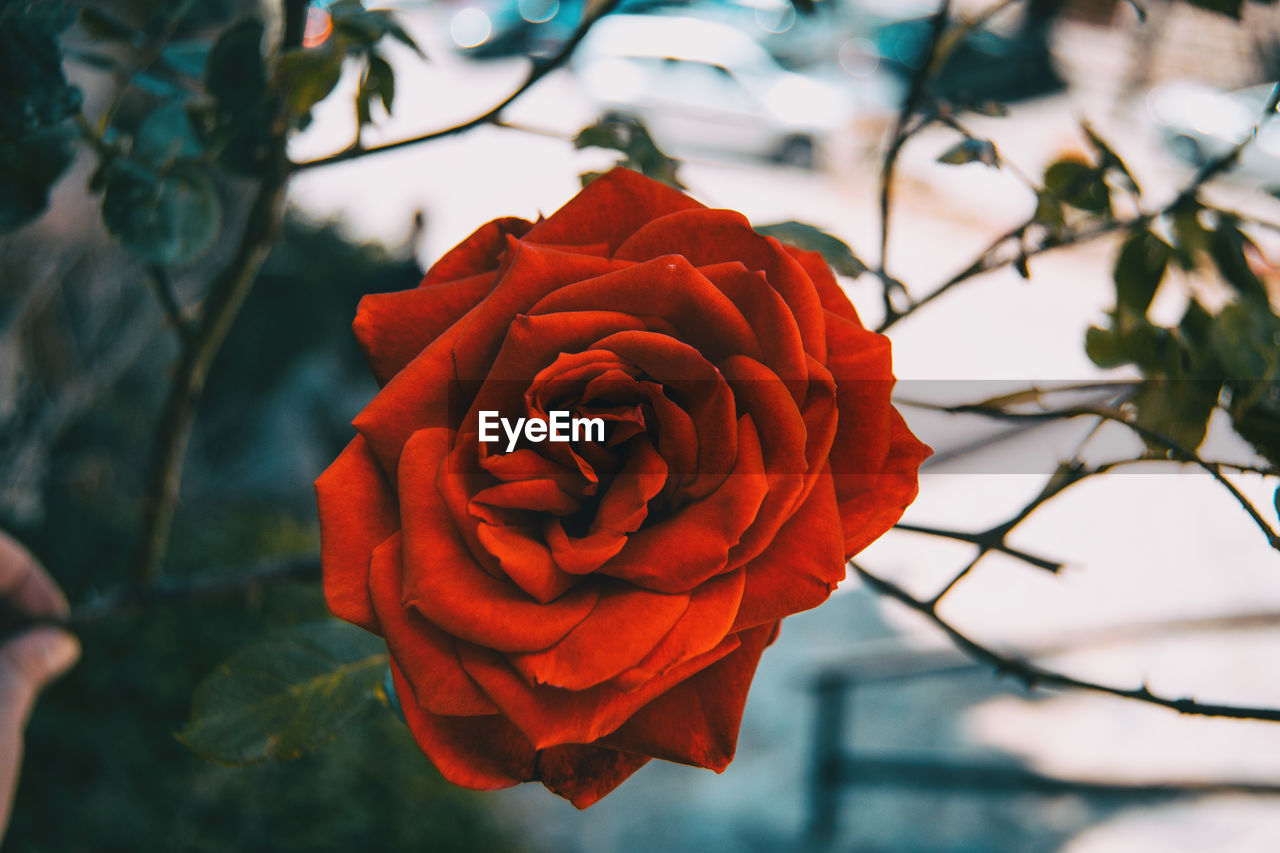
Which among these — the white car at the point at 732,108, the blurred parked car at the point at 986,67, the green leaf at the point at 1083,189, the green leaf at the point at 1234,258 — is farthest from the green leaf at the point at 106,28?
the blurred parked car at the point at 986,67

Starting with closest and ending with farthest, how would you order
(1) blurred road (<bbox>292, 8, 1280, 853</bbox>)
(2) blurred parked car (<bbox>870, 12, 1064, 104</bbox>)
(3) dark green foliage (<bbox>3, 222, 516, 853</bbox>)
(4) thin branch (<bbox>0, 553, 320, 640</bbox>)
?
1. (4) thin branch (<bbox>0, 553, 320, 640</bbox>)
2. (3) dark green foliage (<bbox>3, 222, 516, 853</bbox>)
3. (1) blurred road (<bbox>292, 8, 1280, 853</bbox>)
4. (2) blurred parked car (<bbox>870, 12, 1064, 104</bbox>)

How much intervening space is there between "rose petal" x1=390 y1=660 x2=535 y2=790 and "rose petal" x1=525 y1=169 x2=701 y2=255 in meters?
0.18

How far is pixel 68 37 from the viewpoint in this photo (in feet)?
5.63

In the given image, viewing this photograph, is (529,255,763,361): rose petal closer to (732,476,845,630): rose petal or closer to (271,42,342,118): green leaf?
(732,476,845,630): rose petal

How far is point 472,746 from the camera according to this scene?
0.30 m

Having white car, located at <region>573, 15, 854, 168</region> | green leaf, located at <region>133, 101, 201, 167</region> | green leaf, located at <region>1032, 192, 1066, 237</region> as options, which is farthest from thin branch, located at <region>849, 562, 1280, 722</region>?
white car, located at <region>573, 15, 854, 168</region>

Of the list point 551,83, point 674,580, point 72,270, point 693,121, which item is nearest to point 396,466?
point 674,580

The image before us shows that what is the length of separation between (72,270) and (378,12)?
192cm

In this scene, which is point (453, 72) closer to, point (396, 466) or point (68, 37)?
point (68, 37)

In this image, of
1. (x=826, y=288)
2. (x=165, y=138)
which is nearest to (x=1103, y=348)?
(x=826, y=288)

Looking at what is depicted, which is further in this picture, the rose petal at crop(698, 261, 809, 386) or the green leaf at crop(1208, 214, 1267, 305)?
the green leaf at crop(1208, 214, 1267, 305)

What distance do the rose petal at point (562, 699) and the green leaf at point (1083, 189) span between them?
1.52ft

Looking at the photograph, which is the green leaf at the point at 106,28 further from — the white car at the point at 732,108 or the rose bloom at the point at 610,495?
the white car at the point at 732,108

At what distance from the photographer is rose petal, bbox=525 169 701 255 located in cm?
33
